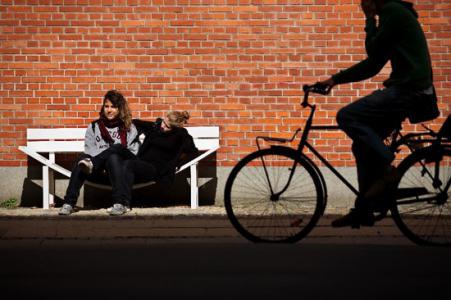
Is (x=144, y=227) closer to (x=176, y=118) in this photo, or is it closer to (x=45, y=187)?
(x=176, y=118)

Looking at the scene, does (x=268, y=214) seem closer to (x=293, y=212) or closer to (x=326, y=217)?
(x=293, y=212)

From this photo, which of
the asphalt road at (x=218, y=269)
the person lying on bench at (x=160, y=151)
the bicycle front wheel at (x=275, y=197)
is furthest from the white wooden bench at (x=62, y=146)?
the bicycle front wheel at (x=275, y=197)

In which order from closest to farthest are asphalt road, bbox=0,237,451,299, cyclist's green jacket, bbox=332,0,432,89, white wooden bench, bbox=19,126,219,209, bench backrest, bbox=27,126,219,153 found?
asphalt road, bbox=0,237,451,299 < cyclist's green jacket, bbox=332,0,432,89 < white wooden bench, bbox=19,126,219,209 < bench backrest, bbox=27,126,219,153

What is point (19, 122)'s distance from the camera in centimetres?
956

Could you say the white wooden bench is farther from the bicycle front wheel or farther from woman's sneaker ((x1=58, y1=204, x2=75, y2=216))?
the bicycle front wheel

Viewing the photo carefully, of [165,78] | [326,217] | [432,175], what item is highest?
[165,78]

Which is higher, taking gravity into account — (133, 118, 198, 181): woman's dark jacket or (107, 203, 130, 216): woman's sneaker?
(133, 118, 198, 181): woman's dark jacket

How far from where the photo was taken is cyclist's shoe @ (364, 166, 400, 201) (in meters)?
6.00

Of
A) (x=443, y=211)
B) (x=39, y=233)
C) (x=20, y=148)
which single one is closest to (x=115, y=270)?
(x=39, y=233)

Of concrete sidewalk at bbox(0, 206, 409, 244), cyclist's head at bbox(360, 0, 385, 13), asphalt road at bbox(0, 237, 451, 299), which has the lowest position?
concrete sidewalk at bbox(0, 206, 409, 244)

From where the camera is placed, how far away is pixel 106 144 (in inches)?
352

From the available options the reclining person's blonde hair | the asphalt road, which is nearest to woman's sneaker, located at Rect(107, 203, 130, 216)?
the reclining person's blonde hair

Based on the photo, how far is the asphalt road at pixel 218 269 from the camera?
461 centimetres

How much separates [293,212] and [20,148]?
3.96 m
